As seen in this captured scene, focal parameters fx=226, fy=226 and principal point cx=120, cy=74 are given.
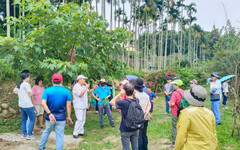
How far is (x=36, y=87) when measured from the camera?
275 inches

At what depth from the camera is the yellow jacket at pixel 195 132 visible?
273 cm

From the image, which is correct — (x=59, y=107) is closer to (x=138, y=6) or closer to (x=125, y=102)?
(x=125, y=102)

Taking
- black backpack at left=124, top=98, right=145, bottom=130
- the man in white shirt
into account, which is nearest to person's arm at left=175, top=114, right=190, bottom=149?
black backpack at left=124, top=98, right=145, bottom=130

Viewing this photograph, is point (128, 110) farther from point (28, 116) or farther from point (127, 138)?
point (28, 116)

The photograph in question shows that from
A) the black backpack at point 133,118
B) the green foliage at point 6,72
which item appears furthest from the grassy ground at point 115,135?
the green foliage at point 6,72

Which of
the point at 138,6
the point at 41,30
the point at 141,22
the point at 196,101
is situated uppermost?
the point at 138,6

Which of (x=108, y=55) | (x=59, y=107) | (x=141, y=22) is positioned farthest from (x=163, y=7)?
(x=59, y=107)

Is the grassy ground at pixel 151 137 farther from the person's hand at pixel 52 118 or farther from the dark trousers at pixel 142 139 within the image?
the person's hand at pixel 52 118

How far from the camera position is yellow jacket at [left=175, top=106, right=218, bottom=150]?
8.96 feet

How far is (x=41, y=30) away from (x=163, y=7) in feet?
126

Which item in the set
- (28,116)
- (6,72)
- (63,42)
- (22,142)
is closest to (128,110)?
(28,116)

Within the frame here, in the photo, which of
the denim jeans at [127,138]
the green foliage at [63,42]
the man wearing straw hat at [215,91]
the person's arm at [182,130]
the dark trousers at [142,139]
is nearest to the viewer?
the person's arm at [182,130]

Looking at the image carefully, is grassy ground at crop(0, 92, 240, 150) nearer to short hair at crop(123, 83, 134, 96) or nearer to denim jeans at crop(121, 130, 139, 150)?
denim jeans at crop(121, 130, 139, 150)

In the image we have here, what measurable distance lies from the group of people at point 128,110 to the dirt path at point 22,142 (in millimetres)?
224
